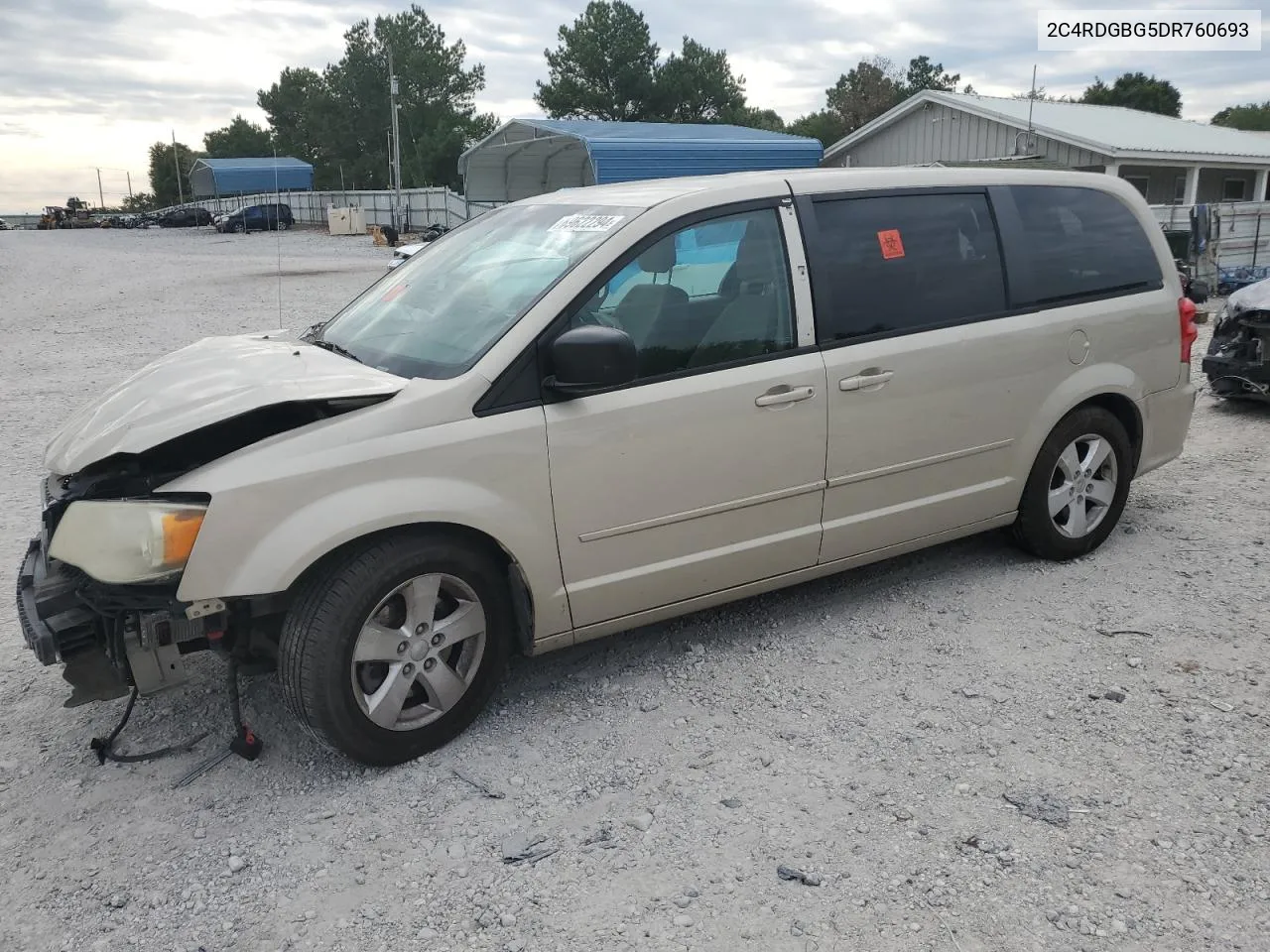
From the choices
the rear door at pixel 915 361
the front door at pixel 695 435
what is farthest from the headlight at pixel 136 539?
the rear door at pixel 915 361

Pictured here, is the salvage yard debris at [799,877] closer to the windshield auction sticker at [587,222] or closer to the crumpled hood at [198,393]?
the crumpled hood at [198,393]

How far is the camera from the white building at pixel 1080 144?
993 inches

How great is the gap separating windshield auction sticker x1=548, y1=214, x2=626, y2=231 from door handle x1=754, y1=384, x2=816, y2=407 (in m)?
0.81

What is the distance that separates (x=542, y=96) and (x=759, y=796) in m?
66.1

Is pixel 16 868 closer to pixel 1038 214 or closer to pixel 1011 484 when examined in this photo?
pixel 1011 484

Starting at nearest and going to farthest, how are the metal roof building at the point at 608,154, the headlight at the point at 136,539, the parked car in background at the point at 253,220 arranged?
the headlight at the point at 136,539 → the metal roof building at the point at 608,154 → the parked car in background at the point at 253,220

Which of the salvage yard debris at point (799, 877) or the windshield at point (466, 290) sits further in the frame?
the windshield at point (466, 290)

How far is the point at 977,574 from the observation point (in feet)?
15.5

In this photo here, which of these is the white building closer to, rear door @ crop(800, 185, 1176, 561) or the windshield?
rear door @ crop(800, 185, 1176, 561)

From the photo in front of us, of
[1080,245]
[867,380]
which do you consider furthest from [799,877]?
[1080,245]

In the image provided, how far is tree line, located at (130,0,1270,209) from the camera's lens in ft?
201

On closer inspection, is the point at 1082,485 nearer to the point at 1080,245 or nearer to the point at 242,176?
the point at 1080,245

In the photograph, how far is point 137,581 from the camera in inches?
112

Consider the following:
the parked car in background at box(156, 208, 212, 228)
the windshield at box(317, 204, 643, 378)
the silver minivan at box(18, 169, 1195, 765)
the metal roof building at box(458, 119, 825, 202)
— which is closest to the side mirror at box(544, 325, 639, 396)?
the silver minivan at box(18, 169, 1195, 765)
